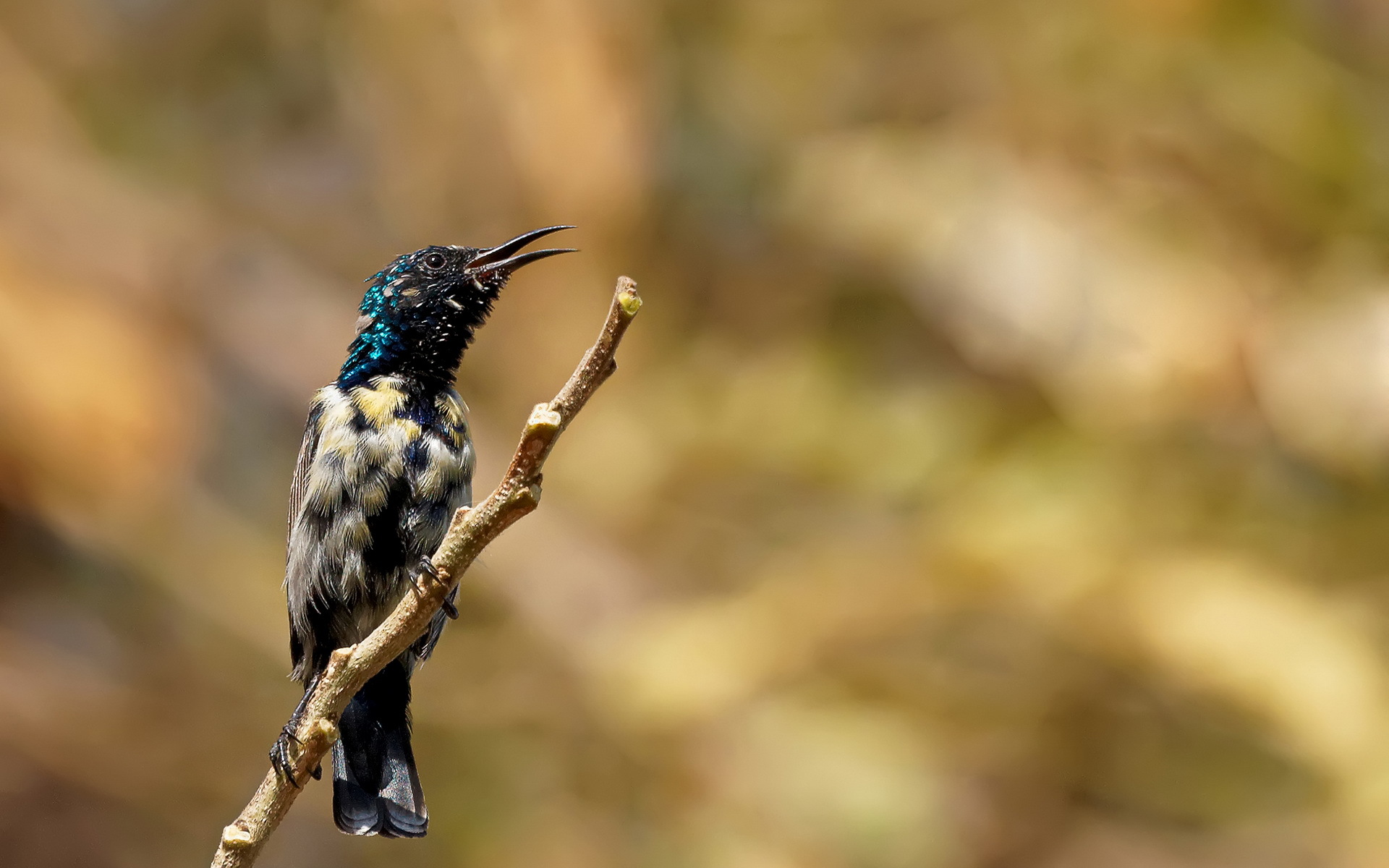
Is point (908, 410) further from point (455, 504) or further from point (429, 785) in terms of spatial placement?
point (455, 504)

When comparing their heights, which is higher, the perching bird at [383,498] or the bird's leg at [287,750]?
the perching bird at [383,498]

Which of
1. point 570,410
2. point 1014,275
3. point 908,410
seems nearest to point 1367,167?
point 1014,275

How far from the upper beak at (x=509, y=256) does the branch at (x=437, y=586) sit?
3.80 ft

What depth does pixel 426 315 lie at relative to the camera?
165 inches

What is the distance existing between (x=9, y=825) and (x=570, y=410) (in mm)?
6941

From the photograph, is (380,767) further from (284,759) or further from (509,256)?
(509,256)

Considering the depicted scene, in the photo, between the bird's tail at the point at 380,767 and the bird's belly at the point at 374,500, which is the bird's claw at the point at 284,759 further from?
the bird's belly at the point at 374,500

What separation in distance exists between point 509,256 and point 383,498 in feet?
3.64

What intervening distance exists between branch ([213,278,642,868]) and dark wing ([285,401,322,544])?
1.35m

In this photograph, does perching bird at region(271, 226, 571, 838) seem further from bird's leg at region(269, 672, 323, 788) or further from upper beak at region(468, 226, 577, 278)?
bird's leg at region(269, 672, 323, 788)

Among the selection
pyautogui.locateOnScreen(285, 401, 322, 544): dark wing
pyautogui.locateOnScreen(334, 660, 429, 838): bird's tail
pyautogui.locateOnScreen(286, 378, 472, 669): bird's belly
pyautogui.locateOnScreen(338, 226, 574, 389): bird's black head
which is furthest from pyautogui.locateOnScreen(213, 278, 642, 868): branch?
pyautogui.locateOnScreen(338, 226, 574, 389): bird's black head

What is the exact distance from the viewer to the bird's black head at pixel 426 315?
4148 mm

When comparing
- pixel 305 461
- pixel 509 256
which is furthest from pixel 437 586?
pixel 509 256

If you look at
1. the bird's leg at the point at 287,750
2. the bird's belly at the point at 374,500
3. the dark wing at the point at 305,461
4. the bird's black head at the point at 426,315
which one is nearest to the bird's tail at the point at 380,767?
the bird's belly at the point at 374,500
